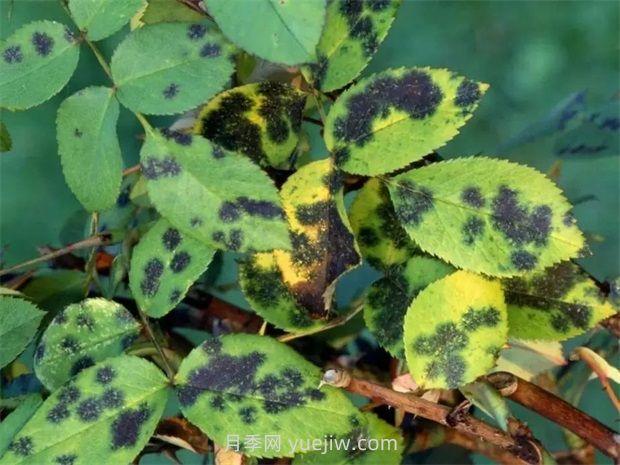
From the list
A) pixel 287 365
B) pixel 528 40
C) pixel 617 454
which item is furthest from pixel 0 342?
pixel 528 40

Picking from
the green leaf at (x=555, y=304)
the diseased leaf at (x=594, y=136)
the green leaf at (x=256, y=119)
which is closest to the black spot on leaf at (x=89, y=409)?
the green leaf at (x=256, y=119)

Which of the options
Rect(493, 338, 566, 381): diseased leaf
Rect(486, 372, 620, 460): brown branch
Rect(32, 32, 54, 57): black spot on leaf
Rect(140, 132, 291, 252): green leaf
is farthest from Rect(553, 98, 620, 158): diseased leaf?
Rect(32, 32, 54, 57): black spot on leaf

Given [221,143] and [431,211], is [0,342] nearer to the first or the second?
[221,143]

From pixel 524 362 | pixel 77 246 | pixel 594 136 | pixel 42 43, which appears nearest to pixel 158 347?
pixel 77 246

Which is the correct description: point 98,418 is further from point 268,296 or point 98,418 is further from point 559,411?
point 559,411

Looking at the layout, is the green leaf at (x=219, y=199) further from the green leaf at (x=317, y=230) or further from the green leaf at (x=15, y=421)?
the green leaf at (x=15, y=421)
